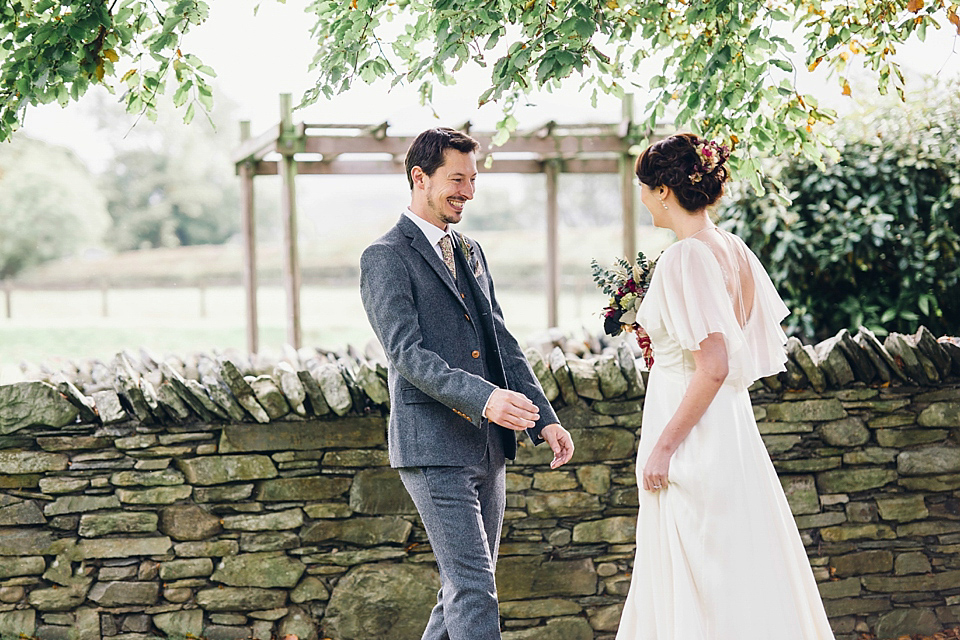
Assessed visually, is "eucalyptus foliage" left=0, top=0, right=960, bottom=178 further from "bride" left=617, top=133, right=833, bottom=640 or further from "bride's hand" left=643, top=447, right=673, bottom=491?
"bride's hand" left=643, top=447, right=673, bottom=491

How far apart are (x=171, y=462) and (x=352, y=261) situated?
82.8 ft

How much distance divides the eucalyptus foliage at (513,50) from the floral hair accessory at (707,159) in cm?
49

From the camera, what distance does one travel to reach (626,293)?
300cm

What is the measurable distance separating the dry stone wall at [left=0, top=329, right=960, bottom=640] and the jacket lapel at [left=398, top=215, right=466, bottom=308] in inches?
41.0

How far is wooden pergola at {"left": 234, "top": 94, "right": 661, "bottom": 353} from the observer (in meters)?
7.09

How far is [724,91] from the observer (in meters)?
3.57

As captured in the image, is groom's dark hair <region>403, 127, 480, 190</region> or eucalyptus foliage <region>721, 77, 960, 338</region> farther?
eucalyptus foliage <region>721, 77, 960, 338</region>

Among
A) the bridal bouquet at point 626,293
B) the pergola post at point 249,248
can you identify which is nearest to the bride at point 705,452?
the bridal bouquet at point 626,293

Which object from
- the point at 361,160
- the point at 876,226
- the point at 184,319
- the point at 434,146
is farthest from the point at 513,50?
the point at 184,319

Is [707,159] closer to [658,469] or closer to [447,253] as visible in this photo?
[447,253]

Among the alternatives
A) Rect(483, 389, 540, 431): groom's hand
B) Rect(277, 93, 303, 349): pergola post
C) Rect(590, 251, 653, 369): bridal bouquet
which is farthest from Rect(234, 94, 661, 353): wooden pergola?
Rect(483, 389, 540, 431): groom's hand

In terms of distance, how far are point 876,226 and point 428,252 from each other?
3.20 metres

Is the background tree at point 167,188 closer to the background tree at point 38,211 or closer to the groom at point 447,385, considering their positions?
the background tree at point 38,211

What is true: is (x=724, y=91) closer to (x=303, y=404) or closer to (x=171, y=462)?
(x=303, y=404)
